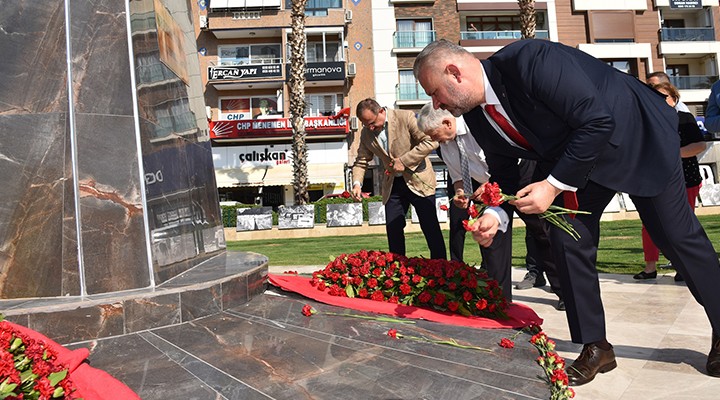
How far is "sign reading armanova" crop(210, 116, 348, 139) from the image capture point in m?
31.2

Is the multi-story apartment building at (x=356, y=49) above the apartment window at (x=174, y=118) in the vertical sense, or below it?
above

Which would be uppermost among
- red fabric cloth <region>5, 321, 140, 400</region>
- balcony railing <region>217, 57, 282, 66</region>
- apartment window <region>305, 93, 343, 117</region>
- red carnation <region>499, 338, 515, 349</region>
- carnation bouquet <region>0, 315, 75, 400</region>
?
balcony railing <region>217, 57, 282, 66</region>

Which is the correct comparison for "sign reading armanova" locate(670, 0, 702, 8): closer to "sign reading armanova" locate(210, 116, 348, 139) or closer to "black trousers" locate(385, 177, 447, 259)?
"sign reading armanova" locate(210, 116, 348, 139)

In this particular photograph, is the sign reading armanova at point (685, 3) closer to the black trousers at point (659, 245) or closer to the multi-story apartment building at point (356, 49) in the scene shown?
the multi-story apartment building at point (356, 49)

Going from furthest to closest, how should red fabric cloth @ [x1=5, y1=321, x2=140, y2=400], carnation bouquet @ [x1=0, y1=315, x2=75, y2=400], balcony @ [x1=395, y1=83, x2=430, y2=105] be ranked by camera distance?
balcony @ [x1=395, y1=83, x2=430, y2=105]
red fabric cloth @ [x1=5, y1=321, x2=140, y2=400]
carnation bouquet @ [x1=0, y1=315, x2=75, y2=400]

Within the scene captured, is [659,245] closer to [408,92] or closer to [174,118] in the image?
[174,118]

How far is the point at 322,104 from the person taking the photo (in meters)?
32.7

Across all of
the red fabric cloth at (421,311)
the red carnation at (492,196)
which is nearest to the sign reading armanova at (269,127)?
the red fabric cloth at (421,311)

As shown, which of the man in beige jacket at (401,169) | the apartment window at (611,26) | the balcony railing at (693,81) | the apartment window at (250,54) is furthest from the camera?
the balcony railing at (693,81)

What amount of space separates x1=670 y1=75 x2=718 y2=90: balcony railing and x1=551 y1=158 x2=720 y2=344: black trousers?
35384 millimetres

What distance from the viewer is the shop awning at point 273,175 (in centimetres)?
3172

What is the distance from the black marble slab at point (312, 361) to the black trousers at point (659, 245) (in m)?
0.34

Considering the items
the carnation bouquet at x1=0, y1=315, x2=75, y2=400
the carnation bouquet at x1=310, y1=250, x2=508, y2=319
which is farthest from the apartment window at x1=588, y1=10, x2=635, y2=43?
the carnation bouquet at x1=0, y1=315, x2=75, y2=400

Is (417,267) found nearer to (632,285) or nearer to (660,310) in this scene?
(660,310)
